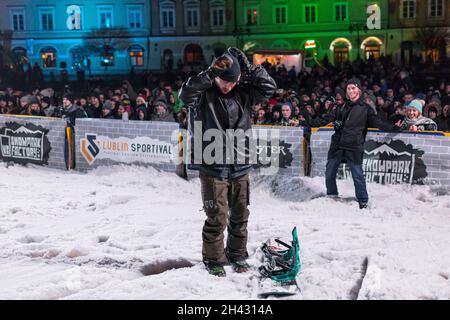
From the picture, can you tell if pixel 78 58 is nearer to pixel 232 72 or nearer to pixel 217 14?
pixel 217 14

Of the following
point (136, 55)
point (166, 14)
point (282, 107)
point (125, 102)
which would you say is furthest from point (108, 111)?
point (166, 14)

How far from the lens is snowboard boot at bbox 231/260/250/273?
18.4ft

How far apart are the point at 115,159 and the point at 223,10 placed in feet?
136

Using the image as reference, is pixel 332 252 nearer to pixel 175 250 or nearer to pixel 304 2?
pixel 175 250

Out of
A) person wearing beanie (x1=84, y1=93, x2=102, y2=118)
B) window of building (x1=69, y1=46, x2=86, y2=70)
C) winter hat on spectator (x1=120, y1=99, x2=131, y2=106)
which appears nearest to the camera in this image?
person wearing beanie (x1=84, y1=93, x2=102, y2=118)

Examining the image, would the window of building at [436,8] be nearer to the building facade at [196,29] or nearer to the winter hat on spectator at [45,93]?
the building facade at [196,29]

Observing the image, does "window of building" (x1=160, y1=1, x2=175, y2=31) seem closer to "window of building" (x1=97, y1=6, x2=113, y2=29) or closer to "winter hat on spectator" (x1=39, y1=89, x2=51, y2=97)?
"window of building" (x1=97, y1=6, x2=113, y2=29)

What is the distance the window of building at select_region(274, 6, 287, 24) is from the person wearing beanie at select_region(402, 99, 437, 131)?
42289 millimetres

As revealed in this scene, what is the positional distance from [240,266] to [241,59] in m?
1.91

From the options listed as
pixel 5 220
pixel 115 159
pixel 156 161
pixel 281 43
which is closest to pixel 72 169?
pixel 115 159

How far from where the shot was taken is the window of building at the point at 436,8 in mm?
47062

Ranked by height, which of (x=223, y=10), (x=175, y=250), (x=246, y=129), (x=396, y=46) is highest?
(x=223, y=10)

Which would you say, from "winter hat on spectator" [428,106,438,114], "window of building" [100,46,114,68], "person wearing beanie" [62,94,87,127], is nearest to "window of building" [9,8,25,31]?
"window of building" [100,46,114,68]
